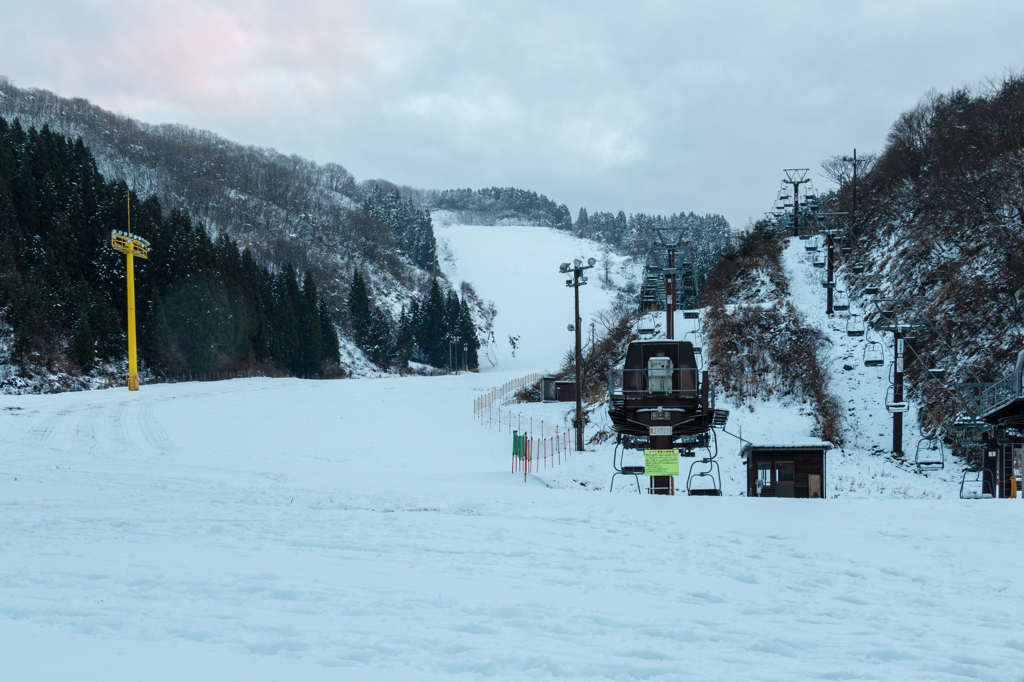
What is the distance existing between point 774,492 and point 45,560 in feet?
60.5

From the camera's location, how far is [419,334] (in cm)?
9406

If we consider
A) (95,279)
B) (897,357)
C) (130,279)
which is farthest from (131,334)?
(897,357)

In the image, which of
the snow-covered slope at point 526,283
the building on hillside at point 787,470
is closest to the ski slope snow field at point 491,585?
the building on hillside at point 787,470

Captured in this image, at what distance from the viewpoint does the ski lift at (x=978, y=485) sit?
67.1 feet

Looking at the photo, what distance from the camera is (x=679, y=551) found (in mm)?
9156

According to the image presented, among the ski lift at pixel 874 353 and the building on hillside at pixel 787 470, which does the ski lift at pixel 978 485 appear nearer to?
the building on hillside at pixel 787 470

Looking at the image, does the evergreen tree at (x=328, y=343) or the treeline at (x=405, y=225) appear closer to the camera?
the evergreen tree at (x=328, y=343)

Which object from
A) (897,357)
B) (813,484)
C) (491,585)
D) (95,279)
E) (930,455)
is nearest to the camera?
(491,585)

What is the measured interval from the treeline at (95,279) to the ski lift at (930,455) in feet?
154

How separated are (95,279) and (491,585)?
52.5 m

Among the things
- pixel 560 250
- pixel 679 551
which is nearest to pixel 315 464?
pixel 679 551

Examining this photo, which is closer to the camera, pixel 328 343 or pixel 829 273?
pixel 829 273

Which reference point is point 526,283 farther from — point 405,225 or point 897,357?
point 897,357

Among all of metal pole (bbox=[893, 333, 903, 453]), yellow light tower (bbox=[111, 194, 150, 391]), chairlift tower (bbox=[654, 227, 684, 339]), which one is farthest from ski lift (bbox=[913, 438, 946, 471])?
yellow light tower (bbox=[111, 194, 150, 391])
